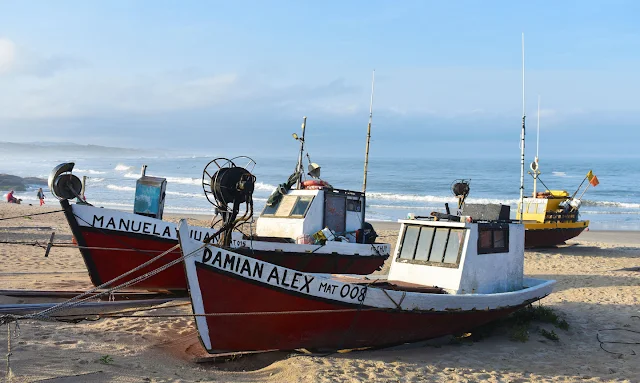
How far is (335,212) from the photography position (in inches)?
605

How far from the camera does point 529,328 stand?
36.1ft

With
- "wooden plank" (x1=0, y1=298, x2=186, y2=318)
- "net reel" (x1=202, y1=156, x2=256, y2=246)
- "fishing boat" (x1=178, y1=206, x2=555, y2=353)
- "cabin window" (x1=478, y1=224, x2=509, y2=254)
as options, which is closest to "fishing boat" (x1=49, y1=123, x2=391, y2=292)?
"wooden plank" (x1=0, y1=298, x2=186, y2=318)

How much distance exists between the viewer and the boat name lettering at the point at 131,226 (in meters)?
13.1

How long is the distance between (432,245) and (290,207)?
16.7ft

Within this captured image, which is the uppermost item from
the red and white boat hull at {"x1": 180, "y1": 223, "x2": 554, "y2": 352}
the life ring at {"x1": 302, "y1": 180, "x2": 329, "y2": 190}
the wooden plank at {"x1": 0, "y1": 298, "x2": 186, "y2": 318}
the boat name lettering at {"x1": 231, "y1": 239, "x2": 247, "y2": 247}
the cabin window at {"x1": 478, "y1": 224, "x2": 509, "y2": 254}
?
the life ring at {"x1": 302, "y1": 180, "x2": 329, "y2": 190}

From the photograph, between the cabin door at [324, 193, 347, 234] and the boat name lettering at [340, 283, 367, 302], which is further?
the cabin door at [324, 193, 347, 234]

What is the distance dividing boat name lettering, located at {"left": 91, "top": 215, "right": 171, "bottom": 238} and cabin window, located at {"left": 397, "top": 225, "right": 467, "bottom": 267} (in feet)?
17.3

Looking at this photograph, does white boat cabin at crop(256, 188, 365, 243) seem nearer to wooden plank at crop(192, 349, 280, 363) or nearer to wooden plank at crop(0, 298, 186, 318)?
wooden plank at crop(0, 298, 186, 318)

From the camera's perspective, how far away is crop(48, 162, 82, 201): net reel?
1255 cm

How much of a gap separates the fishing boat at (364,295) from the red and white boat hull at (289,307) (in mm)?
13

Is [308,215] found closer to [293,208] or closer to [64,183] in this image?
[293,208]

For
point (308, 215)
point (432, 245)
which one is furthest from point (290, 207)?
point (432, 245)

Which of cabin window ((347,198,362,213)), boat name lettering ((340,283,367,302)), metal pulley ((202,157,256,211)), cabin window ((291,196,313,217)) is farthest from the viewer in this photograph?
cabin window ((347,198,362,213))

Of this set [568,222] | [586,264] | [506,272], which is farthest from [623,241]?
[506,272]
